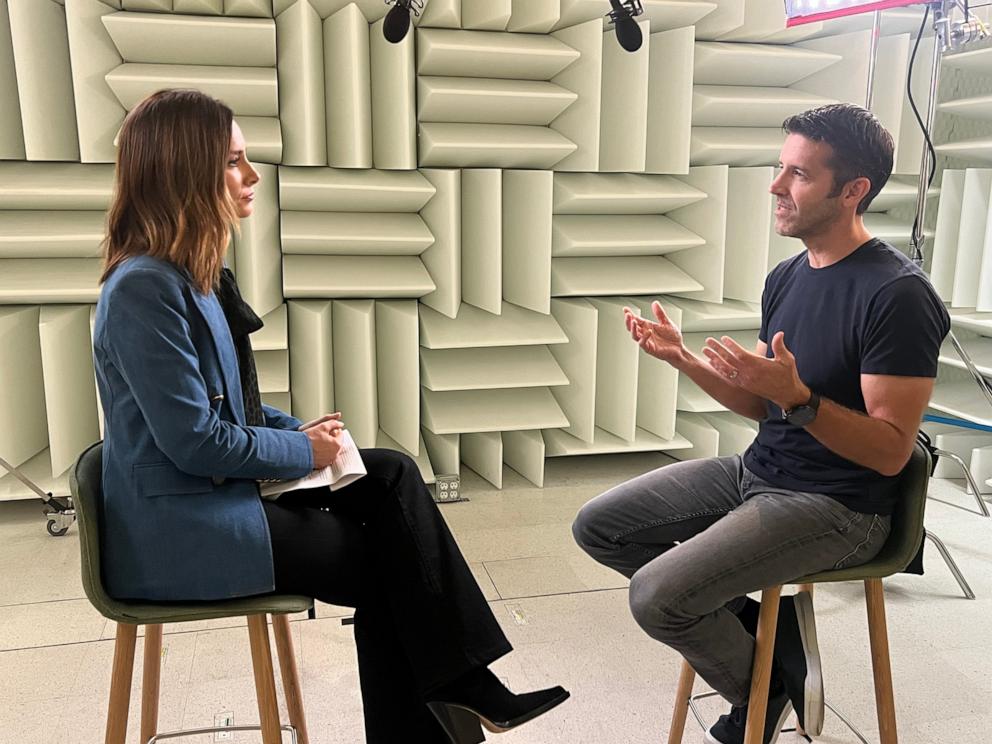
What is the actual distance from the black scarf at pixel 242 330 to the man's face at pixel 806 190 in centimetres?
111

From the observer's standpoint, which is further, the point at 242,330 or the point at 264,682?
the point at 242,330

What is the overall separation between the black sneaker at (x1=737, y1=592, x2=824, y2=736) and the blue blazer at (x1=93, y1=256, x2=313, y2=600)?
101cm

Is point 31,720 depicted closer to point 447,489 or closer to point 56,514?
point 56,514

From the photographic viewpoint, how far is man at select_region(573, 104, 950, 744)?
5.18ft

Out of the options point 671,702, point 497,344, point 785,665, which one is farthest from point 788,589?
point 497,344

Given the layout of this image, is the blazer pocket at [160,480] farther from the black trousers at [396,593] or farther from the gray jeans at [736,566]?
the gray jeans at [736,566]

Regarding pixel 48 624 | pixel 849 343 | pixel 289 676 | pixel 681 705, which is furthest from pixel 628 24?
pixel 48 624

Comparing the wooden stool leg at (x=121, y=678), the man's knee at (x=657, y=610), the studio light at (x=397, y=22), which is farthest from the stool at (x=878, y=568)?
the studio light at (x=397, y=22)

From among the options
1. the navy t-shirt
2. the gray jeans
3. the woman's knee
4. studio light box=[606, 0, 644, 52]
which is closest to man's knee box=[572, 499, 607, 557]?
the gray jeans

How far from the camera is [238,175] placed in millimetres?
1598

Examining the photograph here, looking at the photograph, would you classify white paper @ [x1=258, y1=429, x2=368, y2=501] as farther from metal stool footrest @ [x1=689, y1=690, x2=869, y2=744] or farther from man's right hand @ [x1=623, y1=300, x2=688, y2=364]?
metal stool footrest @ [x1=689, y1=690, x2=869, y2=744]

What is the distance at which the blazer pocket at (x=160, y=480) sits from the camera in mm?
1423

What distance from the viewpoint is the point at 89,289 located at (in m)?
3.02

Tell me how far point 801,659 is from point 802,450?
16.4 inches
